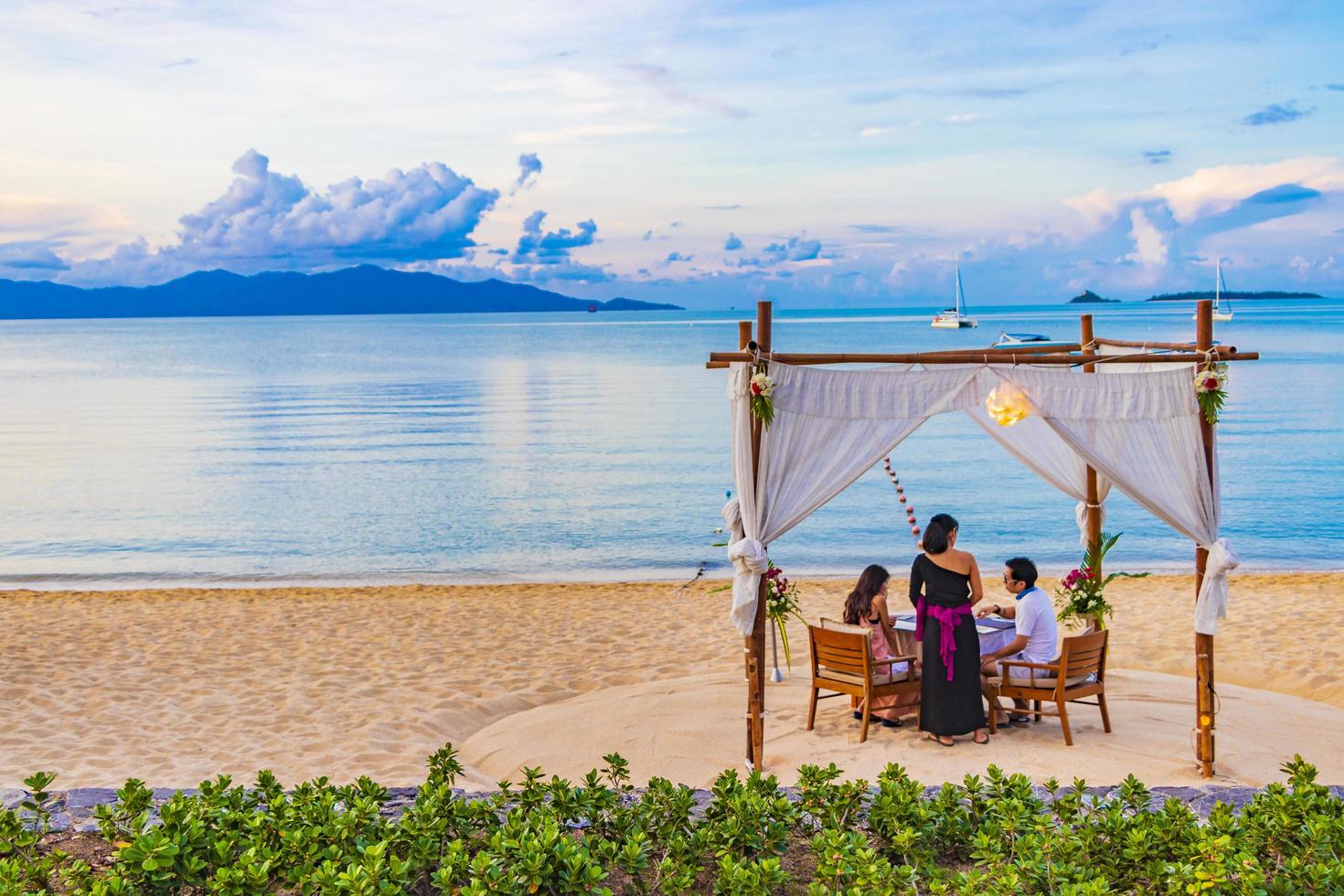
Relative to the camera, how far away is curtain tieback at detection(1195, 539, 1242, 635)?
22.4ft

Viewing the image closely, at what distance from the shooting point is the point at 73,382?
58.1 m

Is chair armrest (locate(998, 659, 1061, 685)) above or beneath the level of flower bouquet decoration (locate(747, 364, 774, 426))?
beneath

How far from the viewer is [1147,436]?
6949 millimetres

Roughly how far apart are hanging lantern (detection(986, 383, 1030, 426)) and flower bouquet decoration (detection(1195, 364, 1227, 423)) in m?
1.07

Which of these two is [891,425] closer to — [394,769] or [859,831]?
[859,831]

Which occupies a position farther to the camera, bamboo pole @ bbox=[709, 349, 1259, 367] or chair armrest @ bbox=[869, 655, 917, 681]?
chair armrest @ bbox=[869, 655, 917, 681]

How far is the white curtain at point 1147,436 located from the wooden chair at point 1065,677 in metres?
0.75

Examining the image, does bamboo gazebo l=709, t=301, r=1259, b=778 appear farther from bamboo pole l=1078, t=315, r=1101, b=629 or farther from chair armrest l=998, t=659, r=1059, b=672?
bamboo pole l=1078, t=315, r=1101, b=629

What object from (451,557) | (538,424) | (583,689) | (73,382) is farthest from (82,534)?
(73,382)

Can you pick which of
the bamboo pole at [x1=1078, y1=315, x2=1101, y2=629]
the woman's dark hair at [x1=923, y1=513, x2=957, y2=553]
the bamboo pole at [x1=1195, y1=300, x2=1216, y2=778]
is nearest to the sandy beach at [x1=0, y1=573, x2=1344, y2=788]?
the bamboo pole at [x1=1195, y1=300, x2=1216, y2=778]

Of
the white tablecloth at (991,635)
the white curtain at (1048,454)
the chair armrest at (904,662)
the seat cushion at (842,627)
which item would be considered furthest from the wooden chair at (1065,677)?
the white curtain at (1048,454)

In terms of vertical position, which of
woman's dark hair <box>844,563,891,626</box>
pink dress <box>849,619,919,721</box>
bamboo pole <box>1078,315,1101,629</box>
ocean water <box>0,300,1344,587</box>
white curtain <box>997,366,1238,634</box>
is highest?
white curtain <box>997,366,1238,634</box>

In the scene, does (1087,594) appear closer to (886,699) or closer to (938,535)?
(886,699)

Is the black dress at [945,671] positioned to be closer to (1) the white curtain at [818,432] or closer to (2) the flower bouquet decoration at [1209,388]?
(1) the white curtain at [818,432]
